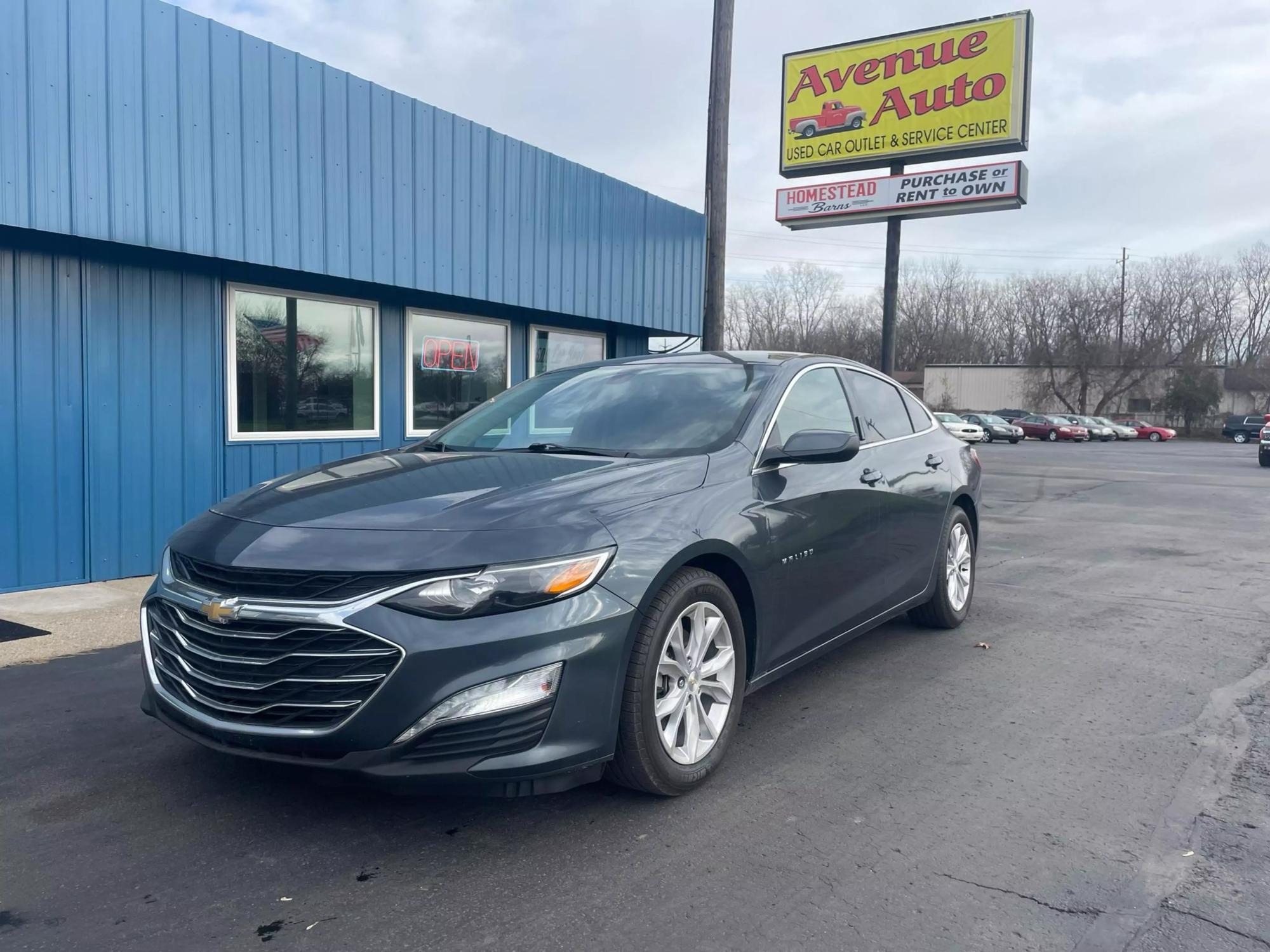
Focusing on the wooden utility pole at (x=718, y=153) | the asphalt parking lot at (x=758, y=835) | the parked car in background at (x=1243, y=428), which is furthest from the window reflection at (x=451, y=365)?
the parked car in background at (x=1243, y=428)

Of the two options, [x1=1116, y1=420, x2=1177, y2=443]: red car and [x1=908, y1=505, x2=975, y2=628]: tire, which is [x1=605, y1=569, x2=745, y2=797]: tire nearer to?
[x1=908, y1=505, x2=975, y2=628]: tire

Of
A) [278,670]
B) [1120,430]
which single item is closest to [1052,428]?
[1120,430]

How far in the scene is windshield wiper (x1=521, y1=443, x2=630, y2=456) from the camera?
3.98m

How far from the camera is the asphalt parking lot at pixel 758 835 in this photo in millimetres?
2674

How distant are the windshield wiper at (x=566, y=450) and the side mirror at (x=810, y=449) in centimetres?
62

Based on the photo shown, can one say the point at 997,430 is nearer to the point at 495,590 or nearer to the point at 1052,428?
the point at 1052,428

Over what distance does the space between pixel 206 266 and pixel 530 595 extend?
626 cm

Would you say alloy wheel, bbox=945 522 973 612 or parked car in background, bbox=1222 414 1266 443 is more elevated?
parked car in background, bbox=1222 414 1266 443

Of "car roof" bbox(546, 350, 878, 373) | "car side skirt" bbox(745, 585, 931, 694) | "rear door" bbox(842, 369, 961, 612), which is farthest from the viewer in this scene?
"rear door" bbox(842, 369, 961, 612)

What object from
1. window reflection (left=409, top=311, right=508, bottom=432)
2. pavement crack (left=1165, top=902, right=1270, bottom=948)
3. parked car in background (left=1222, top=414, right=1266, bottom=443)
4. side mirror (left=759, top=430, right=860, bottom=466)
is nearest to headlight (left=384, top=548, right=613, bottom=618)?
side mirror (left=759, top=430, right=860, bottom=466)

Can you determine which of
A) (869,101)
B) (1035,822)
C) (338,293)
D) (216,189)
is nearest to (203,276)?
(216,189)

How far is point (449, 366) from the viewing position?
1054 centimetres

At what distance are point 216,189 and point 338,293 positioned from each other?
1792 mm

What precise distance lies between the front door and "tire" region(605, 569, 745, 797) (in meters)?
0.47
